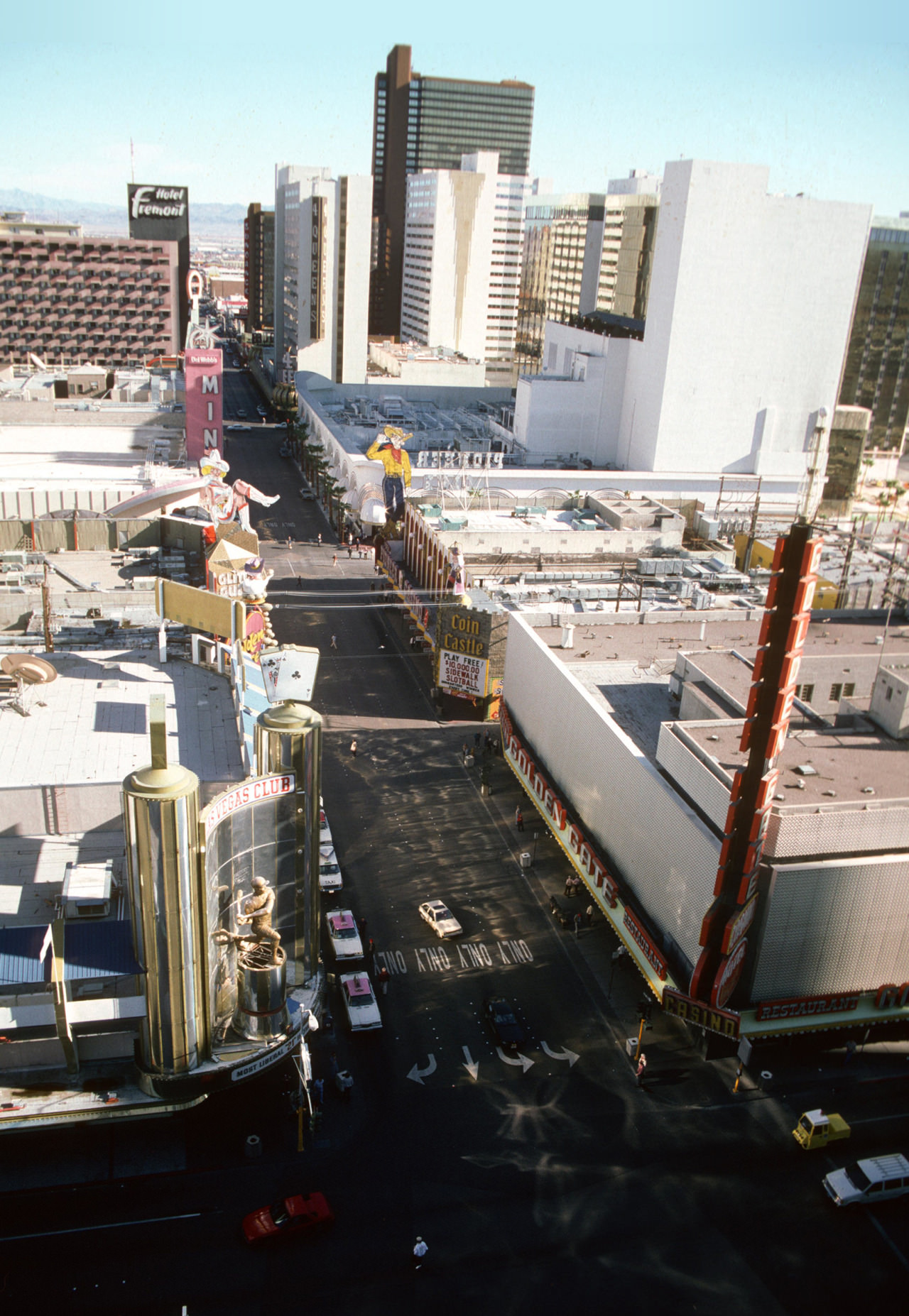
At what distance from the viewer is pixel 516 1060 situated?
36.9 meters

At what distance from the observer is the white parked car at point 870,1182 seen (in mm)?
31359

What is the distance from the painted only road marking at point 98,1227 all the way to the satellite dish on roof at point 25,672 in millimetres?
17882

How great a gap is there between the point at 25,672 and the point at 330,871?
604 inches

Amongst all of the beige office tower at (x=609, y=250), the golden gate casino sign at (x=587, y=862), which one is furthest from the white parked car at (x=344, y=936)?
the beige office tower at (x=609, y=250)

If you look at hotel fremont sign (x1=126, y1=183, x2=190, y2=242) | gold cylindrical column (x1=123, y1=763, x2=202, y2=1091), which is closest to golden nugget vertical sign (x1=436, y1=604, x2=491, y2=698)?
gold cylindrical column (x1=123, y1=763, x2=202, y2=1091)

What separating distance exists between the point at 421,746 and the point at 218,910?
96.5 ft

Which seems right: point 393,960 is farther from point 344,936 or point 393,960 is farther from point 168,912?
point 168,912

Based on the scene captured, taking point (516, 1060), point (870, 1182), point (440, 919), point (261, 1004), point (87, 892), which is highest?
point (87, 892)

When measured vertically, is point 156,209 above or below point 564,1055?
above

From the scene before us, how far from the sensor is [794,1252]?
3006cm

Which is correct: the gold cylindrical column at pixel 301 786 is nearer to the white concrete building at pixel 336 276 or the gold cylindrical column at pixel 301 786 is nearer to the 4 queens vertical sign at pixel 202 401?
the 4 queens vertical sign at pixel 202 401

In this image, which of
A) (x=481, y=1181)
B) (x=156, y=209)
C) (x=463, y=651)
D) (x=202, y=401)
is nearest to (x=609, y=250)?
(x=156, y=209)

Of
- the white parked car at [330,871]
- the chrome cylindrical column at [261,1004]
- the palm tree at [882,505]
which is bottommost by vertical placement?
the white parked car at [330,871]

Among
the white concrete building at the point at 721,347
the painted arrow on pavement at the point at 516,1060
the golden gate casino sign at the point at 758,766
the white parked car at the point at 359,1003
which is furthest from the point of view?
the white concrete building at the point at 721,347
